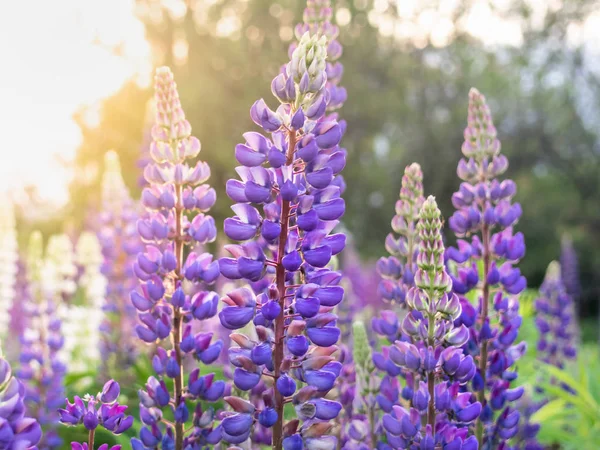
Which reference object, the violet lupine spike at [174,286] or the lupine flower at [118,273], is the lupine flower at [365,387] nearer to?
the violet lupine spike at [174,286]

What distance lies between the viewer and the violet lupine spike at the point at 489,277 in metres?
2.05

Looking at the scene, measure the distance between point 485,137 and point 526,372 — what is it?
2.08 meters

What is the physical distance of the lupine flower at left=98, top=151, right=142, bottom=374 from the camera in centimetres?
425

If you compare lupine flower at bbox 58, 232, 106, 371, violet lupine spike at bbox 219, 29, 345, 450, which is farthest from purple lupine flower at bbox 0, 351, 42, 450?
lupine flower at bbox 58, 232, 106, 371

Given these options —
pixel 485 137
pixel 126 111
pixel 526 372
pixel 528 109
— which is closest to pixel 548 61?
pixel 528 109

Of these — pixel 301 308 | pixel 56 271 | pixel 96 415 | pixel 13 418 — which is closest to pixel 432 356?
pixel 301 308

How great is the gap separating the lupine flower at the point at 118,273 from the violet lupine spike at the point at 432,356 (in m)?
2.75

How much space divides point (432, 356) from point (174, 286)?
2.48ft

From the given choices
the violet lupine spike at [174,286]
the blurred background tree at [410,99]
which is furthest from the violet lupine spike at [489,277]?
the blurred background tree at [410,99]

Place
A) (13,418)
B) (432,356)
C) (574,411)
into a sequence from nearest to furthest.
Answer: (13,418), (432,356), (574,411)

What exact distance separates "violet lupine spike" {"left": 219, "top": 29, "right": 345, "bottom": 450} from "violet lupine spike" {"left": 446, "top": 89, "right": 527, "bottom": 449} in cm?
56

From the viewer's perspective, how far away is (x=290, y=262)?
1.52 metres

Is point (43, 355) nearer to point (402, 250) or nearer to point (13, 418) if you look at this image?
point (402, 250)

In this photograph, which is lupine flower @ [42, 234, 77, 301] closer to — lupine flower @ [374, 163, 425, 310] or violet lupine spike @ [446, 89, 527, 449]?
lupine flower @ [374, 163, 425, 310]
